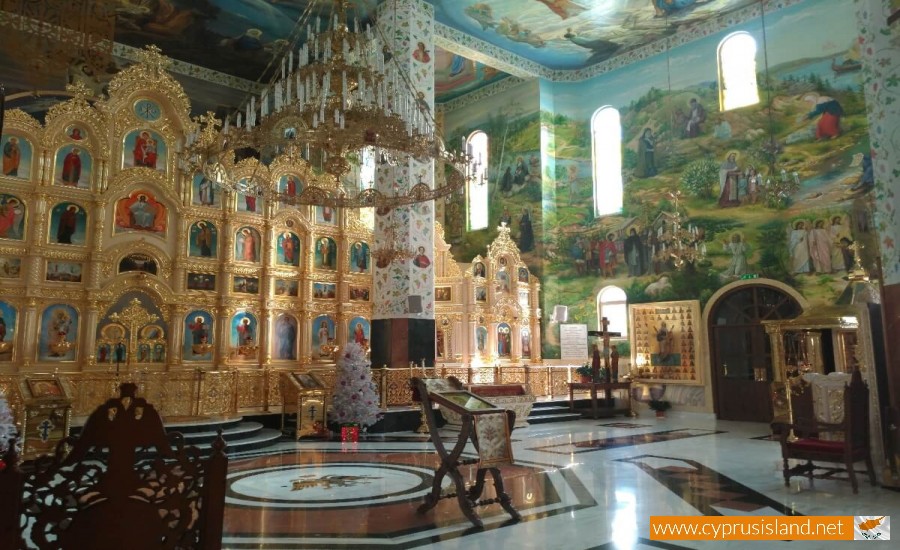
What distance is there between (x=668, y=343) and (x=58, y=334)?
13.1 meters

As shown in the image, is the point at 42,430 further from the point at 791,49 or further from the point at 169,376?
the point at 791,49

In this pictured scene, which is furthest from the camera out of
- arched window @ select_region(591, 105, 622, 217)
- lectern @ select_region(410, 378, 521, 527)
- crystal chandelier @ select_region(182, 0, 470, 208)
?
arched window @ select_region(591, 105, 622, 217)

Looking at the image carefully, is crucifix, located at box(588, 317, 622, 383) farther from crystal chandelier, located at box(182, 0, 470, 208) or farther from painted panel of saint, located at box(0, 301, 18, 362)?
painted panel of saint, located at box(0, 301, 18, 362)

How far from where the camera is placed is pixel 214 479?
269 centimetres

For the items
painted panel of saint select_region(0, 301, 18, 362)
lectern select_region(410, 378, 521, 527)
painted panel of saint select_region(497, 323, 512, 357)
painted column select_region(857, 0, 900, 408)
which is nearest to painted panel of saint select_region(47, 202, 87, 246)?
painted panel of saint select_region(0, 301, 18, 362)

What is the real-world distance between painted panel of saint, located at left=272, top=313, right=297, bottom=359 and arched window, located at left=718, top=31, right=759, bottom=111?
1127 cm

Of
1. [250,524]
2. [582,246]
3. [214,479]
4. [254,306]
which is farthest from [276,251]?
[214,479]

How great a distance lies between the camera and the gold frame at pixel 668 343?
15.3m

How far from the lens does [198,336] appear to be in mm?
13273

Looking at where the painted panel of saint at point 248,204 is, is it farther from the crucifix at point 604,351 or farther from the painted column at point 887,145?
the painted column at point 887,145

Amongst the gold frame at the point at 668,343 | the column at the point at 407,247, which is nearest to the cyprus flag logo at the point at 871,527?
the column at the point at 407,247

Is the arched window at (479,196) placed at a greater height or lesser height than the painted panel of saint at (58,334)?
greater

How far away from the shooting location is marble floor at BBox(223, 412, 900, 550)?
509cm

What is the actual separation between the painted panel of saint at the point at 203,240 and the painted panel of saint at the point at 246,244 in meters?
0.43
